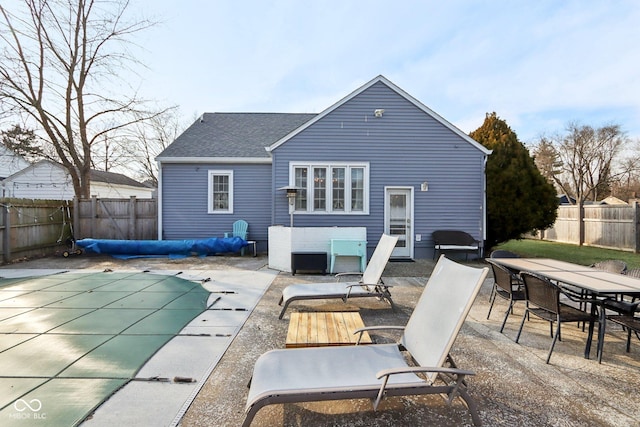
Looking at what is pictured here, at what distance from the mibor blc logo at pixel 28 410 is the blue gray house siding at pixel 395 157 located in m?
8.14

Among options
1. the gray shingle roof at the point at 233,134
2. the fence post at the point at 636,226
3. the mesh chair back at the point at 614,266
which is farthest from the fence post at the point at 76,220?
the fence post at the point at 636,226

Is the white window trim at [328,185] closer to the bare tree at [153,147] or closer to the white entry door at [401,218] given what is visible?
the white entry door at [401,218]

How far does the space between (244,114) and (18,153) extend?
12.1 meters

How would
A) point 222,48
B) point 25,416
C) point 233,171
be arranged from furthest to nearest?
1. point 233,171
2. point 222,48
3. point 25,416

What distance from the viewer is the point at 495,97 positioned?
1340 centimetres

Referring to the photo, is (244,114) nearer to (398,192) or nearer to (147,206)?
(147,206)

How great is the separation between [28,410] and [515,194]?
479 inches

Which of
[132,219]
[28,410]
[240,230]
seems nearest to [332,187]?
[240,230]

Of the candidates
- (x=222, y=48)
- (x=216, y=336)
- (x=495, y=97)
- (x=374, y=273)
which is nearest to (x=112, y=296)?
(x=216, y=336)

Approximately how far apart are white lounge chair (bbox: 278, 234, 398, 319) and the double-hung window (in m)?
4.93

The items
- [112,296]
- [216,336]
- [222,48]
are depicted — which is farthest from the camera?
[222,48]

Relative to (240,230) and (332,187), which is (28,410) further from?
(240,230)

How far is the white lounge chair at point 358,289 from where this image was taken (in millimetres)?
4859

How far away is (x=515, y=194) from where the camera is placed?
35.1 ft
